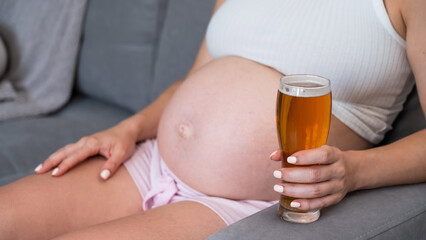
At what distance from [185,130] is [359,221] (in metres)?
0.43

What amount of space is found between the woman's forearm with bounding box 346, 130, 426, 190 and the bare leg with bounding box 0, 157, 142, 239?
51cm

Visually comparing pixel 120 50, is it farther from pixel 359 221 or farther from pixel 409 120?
pixel 359 221

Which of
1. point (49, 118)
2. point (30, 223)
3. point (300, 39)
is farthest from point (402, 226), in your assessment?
point (49, 118)

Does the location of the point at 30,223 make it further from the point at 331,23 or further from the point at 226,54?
the point at 331,23

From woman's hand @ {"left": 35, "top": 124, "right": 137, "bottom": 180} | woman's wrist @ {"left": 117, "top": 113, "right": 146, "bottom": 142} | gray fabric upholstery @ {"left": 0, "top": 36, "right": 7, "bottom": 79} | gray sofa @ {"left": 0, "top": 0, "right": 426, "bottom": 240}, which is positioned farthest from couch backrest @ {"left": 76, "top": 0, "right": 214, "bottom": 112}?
woman's hand @ {"left": 35, "top": 124, "right": 137, "bottom": 180}

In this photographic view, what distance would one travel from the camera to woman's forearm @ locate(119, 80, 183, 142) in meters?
1.21

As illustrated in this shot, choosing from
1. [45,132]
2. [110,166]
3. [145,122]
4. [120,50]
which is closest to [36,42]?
[120,50]

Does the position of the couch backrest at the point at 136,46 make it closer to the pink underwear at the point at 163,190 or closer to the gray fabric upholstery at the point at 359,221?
the pink underwear at the point at 163,190

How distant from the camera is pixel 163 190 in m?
1.03

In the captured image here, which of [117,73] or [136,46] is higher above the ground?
[136,46]

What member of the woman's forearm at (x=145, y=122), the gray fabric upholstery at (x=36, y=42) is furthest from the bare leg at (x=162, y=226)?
the gray fabric upholstery at (x=36, y=42)

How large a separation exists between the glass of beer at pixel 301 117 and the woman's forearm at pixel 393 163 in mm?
114

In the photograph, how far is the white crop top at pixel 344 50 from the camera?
0.91 m

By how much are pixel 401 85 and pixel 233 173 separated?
1.28 feet
